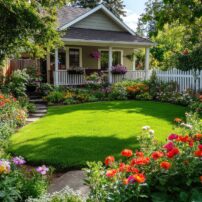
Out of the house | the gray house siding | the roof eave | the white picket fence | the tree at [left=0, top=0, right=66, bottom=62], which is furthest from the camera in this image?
the gray house siding

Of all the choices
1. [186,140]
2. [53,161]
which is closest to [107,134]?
[53,161]

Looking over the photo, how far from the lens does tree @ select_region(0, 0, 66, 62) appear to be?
8930mm

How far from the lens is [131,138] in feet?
24.1

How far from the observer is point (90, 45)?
61.7ft

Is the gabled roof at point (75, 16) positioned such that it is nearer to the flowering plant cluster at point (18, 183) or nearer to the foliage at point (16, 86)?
the foliage at point (16, 86)

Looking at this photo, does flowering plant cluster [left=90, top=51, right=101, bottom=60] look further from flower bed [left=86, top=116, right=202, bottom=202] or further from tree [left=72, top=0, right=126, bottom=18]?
tree [left=72, top=0, right=126, bottom=18]

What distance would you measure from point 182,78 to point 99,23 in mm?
7692

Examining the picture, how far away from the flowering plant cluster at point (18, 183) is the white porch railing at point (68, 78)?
41.1 feet

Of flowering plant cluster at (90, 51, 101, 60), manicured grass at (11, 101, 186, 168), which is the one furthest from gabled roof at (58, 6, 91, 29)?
manicured grass at (11, 101, 186, 168)

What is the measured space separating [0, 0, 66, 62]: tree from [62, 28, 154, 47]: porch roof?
5.66m

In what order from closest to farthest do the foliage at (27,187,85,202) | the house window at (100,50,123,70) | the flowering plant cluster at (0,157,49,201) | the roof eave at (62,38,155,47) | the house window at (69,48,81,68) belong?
the foliage at (27,187,85,202), the flowering plant cluster at (0,157,49,201), the roof eave at (62,38,155,47), the house window at (69,48,81,68), the house window at (100,50,123,70)

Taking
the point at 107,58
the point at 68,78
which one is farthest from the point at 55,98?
the point at 107,58

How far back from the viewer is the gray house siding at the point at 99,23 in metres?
19.3

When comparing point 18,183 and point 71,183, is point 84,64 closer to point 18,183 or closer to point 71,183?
point 71,183
